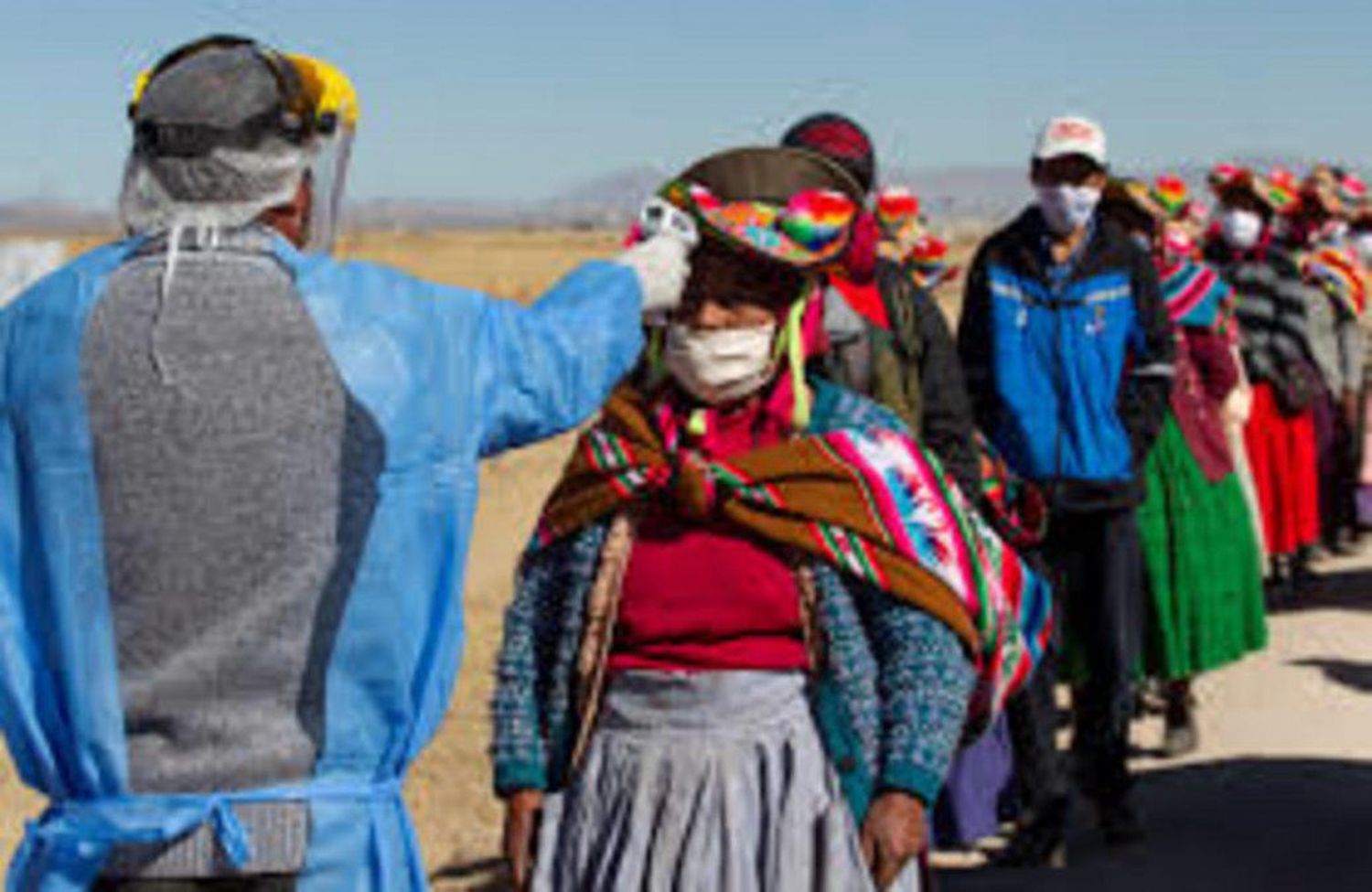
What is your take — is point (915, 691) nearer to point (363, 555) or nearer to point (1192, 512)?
point (363, 555)

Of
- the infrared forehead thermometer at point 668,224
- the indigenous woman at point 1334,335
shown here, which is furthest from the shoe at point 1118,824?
the indigenous woman at point 1334,335

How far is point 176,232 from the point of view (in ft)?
10.3

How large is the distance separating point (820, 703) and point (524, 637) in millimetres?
568

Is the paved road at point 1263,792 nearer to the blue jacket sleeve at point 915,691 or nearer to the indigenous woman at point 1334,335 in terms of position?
the indigenous woman at point 1334,335

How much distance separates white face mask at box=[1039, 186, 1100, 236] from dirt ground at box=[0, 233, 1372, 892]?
2022 mm


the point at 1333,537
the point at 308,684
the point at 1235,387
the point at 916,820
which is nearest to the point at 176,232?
the point at 308,684

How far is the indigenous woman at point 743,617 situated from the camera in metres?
4.11

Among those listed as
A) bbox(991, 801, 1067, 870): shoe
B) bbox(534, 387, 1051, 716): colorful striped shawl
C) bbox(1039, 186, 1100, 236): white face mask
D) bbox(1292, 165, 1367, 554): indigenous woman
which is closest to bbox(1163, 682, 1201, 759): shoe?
bbox(991, 801, 1067, 870): shoe

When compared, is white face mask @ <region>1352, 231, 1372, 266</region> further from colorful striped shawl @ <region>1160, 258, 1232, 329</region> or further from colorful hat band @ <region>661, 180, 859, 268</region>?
colorful hat band @ <region>661, 180, 859, 268</region>

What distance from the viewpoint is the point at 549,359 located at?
3.23m

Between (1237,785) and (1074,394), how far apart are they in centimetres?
201

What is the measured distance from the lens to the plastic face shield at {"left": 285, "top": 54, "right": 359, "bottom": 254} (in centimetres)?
326

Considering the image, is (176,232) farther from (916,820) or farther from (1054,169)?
(1054,169)

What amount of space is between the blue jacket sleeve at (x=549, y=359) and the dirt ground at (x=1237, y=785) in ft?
14.0
